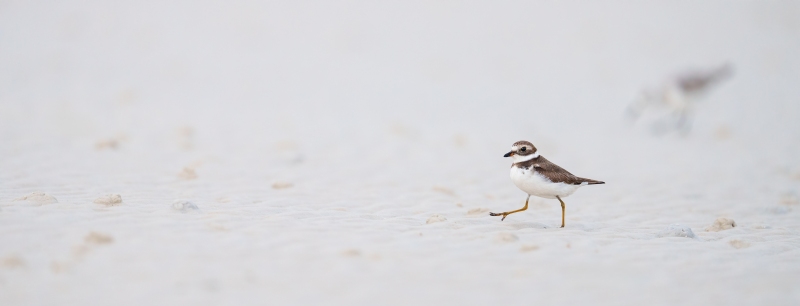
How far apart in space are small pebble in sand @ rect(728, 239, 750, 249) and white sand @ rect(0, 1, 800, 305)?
0.06ft

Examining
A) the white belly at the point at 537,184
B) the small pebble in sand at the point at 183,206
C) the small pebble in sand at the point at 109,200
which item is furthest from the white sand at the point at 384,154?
the white belly at the point at 537,184

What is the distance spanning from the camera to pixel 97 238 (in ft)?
12.9

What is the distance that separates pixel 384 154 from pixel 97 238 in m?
4.81

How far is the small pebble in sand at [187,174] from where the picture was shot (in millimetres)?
6508

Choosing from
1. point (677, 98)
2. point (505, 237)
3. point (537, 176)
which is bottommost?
point (505, 237)

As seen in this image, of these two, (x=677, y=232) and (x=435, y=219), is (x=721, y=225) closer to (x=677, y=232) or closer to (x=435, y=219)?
(x=677, y=232)

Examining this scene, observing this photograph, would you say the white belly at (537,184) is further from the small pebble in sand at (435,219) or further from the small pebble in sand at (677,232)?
the small pebble in sand at (677,232)

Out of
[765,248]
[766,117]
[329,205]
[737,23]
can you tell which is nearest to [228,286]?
[329,205]

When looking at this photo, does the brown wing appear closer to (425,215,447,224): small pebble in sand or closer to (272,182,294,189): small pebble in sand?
(425,215,447,224): small pebble in sand

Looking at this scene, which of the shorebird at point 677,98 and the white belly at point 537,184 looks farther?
the shorebird at point 677,98

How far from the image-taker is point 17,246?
3.83m

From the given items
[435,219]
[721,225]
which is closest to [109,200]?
[435,219]

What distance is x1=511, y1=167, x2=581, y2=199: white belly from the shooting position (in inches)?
200

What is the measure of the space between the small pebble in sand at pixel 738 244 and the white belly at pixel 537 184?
3.83 ft
